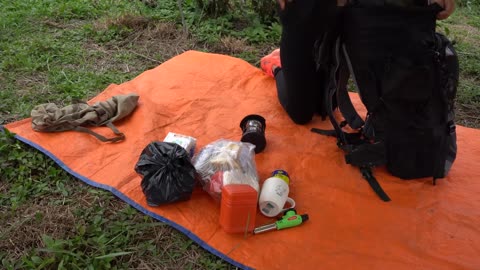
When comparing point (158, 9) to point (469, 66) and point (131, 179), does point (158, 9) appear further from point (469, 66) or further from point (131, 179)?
point (469, 66)

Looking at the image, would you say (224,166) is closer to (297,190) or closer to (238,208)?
(238,208)

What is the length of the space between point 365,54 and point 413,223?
0.80 m

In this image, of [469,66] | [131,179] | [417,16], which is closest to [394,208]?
[417,16]

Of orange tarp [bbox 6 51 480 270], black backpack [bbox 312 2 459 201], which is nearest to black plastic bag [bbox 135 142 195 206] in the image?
orange tarp [bbox 6 51 480 270]

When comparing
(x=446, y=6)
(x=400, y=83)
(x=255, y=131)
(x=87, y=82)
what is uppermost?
(x=446, y=6)

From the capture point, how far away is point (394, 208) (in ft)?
6.11

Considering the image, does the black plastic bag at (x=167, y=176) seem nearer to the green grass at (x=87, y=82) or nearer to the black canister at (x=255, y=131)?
the green grass at (x=87, y=82)

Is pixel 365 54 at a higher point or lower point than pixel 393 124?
higher

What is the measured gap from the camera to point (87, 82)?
2.85 meters

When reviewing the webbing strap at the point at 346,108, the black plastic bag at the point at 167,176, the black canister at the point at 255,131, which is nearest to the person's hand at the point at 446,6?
the webbing strap at the point at 346,108

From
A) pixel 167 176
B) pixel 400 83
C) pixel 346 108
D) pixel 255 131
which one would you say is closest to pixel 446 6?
pixel 400 83

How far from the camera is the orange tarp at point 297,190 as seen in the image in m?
1.65

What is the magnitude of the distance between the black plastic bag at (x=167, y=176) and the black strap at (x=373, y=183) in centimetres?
87

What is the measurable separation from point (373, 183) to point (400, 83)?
50 cm
